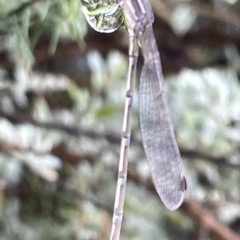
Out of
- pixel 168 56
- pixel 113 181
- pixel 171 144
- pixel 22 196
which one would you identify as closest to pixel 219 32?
pixel 168 56

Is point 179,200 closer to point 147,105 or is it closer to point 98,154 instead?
point 147,105

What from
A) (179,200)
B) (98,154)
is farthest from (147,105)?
(98,154)

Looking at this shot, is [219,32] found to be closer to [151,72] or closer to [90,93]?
[90,93]

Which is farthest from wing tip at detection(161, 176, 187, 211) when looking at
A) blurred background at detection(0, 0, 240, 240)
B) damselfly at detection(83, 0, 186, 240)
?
blurred background at detection(0, 0, 240, 240)

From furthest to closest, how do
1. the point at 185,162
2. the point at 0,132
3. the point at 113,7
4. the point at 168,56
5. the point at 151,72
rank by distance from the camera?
the point at 168,56
the point at 185,162
the point at 0,132
the point at 151,72
the point at 113,7

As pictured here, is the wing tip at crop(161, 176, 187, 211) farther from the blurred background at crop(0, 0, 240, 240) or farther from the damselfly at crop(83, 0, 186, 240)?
the blurred background at crop(0, 0, 240, 240)

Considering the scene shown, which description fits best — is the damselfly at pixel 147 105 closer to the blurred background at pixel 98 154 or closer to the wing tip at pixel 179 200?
the wing tip at pixel 179 200

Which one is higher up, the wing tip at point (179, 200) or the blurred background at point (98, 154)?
the wing tip at point (179, 200)

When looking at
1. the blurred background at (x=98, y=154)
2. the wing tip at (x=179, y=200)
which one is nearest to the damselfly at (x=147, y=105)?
the wing tip at (x=179, y=200)

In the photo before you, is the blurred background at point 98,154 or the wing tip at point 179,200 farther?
the blurred background at point 98,154
